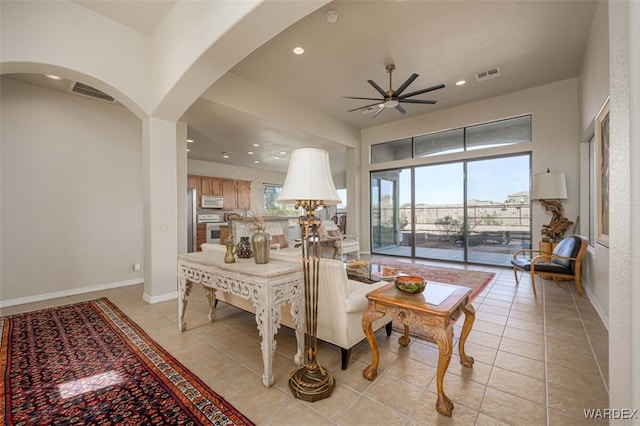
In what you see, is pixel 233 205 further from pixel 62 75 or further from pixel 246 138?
pixel 62 75

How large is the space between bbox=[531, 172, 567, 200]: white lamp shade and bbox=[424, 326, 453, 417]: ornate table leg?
13.7 feet

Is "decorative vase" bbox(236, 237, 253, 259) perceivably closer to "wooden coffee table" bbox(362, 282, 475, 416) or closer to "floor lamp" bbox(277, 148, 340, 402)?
"floor lamp" bbox(277, 148, 340, 402)

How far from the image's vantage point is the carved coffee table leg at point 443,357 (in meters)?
1.52

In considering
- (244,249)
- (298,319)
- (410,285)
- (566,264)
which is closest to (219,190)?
(244,249)

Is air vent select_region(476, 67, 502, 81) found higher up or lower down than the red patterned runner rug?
higher up

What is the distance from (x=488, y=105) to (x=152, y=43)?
233 inches

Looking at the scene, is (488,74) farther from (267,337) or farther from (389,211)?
(267,337)

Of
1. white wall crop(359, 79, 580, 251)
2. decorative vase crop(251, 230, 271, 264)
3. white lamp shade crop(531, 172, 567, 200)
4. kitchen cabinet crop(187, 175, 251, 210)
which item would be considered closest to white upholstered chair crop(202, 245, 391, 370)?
decorative vase crop(251, 230, 271, 264)

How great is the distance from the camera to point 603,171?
277 centimetres

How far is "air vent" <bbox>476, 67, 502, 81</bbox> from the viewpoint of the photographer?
4191mm

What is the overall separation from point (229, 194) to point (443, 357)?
26.7 feet

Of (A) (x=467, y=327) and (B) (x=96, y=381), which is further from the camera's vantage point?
(A) (x=467, y=327)

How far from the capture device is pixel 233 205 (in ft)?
28.7

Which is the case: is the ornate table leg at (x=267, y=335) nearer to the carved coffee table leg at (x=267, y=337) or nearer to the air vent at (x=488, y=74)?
the carved coffee table leg at (x=267, y=337)
